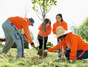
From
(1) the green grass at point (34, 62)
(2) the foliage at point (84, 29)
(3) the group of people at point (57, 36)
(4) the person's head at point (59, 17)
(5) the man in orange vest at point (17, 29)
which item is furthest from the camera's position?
(2) the foliage at point (84, 29)

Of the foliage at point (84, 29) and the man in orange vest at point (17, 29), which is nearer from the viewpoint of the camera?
the man in orange vest at point (17, 29)

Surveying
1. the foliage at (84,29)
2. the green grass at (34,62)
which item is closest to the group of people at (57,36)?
the green grass at (34,62)

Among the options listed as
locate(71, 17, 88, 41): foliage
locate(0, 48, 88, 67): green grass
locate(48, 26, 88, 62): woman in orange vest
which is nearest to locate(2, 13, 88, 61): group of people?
locate(48, 26, 88, 62): woman in orange vest

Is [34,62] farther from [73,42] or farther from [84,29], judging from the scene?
[84,29]

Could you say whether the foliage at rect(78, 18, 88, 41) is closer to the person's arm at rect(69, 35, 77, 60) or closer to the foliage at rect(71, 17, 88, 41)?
the foliage at rect(71, 17, 88, 41)

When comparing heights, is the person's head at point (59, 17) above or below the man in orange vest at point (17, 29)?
above

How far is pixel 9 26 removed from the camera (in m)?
3.62

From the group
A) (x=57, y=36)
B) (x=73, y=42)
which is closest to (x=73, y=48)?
(x=73, y=42)

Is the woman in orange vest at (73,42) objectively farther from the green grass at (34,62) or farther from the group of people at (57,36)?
the green grass at (34,62)

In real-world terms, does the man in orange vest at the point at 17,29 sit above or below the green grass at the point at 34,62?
above

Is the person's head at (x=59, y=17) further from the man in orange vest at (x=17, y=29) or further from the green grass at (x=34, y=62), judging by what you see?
Result: the green grass at (x=34, y=62)

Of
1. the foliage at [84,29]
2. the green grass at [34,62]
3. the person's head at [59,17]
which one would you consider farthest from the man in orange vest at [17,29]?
the foliage at [84,29]

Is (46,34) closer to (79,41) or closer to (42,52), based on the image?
(42,52)

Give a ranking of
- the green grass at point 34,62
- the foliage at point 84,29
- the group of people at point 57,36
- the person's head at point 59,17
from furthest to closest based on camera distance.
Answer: the foliage at point 84,29 < the person's head at point 59,17 < the group of people at point 57,36 < the green grass at point 34,62
